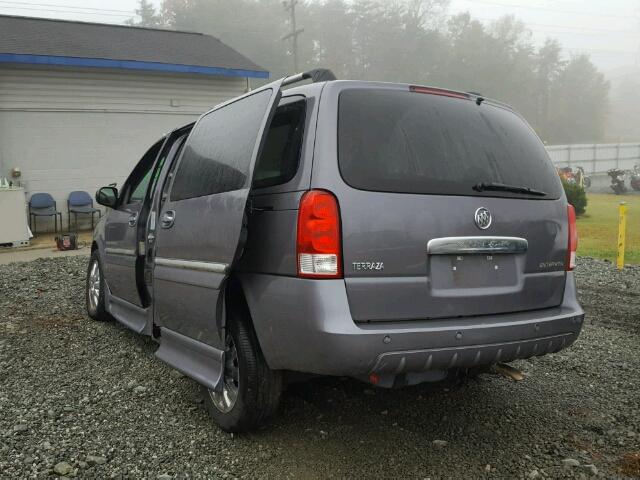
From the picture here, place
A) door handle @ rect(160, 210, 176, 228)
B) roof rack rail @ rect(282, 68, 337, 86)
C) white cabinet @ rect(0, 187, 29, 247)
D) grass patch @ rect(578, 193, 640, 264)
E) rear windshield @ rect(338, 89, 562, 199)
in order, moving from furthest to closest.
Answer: white cabinet @ rect(0, 187, 29, 247)
grass patch @ rect(578, 193, 640, 264)
door handle @ rect(160, 210, 176, 228)
roof rack rail @ rect(282, 68, 337, 86)
rear windshield @ rect(338, 89, 562, 199)

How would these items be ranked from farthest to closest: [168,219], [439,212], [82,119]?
[82,119] < [168,219] < [439,212]

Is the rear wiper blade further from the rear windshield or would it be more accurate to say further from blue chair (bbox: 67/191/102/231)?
blue chair (bbox: 67/191/102/231)

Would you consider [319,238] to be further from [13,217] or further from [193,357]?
[13,217]

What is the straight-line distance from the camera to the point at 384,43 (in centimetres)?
6078

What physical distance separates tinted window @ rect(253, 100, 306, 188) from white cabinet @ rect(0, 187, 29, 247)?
9493 mm

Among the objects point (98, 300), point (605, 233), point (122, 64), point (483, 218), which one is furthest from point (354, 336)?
point (122, 64)

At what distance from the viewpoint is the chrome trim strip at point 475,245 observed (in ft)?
8.96

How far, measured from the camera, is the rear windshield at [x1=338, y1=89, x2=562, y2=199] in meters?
2.74

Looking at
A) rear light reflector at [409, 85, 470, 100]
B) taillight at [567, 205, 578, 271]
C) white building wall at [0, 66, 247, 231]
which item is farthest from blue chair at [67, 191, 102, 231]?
taillight at [567, 205, 578, 271]

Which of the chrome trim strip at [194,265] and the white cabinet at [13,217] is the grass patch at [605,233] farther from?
the white cabinet at [13,217]

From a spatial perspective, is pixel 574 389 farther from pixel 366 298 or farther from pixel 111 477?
pixel 111 477

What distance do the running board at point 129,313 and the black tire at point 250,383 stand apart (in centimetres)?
145

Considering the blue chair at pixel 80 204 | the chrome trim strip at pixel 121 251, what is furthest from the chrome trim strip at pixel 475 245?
the blue chair at pixel 80 204

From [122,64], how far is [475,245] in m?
12.5
